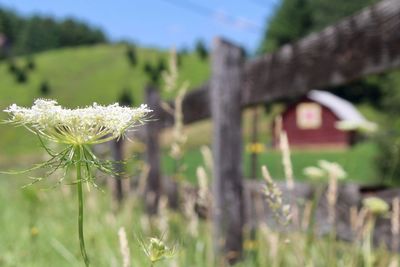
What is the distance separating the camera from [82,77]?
2432 inches

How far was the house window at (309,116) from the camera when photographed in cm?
4146

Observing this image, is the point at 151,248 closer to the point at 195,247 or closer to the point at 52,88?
the point at 195,247

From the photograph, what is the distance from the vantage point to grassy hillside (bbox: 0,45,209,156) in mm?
52656

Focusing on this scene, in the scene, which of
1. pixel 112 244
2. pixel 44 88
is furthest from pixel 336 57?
pixel 44 88

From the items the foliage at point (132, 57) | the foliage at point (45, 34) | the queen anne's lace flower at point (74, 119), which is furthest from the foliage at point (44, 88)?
the queen anne's lace flower at point (74, 119)

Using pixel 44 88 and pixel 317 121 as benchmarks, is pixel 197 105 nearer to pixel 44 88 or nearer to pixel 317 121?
pixel 317 121

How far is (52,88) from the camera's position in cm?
5825

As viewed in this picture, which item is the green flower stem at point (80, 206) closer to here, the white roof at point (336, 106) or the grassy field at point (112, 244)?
the grassy field at point (112, 244)

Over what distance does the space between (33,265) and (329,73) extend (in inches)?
62.5

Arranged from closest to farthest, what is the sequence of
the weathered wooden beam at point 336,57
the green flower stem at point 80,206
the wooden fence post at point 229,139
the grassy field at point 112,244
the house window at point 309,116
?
the green flower stem at point 80,206
the grassy field at point 112,244
the weathered wooden beam at point 336,57
the wooden fence post at point 229,139
the house window at point 309,116

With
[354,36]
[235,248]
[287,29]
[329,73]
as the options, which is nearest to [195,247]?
[235,248]

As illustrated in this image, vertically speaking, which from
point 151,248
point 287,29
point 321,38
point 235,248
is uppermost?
point 287,29

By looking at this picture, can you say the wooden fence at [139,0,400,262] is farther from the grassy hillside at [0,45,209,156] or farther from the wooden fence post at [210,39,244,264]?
the grassy hillside at [0,45,209,156]

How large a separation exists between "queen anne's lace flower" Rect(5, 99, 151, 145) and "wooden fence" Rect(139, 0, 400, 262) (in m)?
1.77
